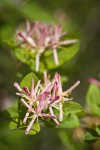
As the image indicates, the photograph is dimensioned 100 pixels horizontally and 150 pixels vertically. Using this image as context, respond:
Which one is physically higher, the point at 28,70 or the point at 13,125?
the point at 28,70

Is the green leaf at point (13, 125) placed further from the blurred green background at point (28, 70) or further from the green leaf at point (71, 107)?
the blurred green background at point (28, 70)

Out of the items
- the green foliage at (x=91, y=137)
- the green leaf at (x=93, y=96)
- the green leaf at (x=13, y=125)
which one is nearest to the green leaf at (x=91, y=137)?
the green foliage at (x=91, y=137)

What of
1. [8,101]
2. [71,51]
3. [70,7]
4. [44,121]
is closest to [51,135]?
[8,101]

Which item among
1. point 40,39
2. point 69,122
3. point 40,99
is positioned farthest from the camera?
point 40,39

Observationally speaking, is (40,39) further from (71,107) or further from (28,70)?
(71,107)

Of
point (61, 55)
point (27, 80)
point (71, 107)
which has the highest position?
point (61, 55)

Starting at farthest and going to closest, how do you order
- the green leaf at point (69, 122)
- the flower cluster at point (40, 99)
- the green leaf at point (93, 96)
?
the green leaf at point (93, 96) → the green leaf at point (69, 122) → the flower cluster at point (40, 99)

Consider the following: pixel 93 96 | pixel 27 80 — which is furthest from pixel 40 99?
pixel 93 96

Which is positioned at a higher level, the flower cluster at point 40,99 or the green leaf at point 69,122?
the flower cluster at point 40,99

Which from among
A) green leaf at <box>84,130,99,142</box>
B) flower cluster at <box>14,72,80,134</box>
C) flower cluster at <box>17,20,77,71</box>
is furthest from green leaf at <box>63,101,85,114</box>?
flower cluster at <box>17,20,77,71</box>
